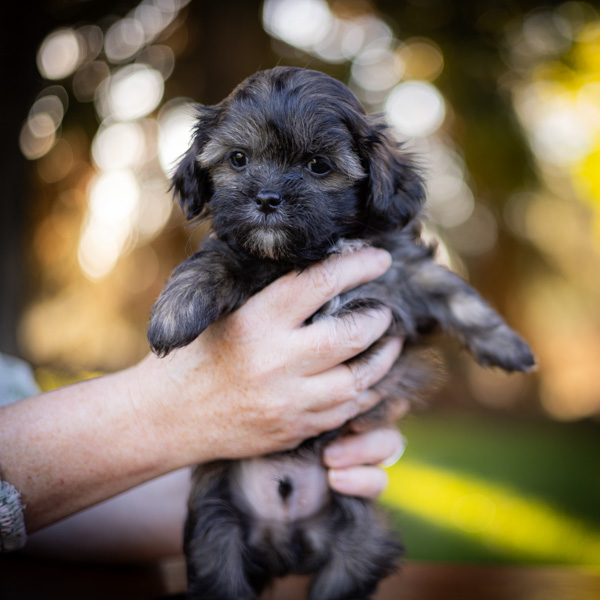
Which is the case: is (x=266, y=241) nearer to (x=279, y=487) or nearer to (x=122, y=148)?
(x=279, y=487)

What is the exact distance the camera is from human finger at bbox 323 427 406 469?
212 cm

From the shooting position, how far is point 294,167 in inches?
70.9

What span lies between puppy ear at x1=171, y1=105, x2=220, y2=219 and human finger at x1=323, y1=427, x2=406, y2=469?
0.95 metres

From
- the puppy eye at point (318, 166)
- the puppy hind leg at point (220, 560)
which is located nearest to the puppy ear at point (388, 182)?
the puppy eye at point (318, 166)

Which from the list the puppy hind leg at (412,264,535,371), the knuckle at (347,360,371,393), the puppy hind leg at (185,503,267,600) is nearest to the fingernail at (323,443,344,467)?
the knuckle at (347,360,371,393)

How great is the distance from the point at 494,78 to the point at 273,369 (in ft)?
22.4

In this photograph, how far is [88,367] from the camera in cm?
743

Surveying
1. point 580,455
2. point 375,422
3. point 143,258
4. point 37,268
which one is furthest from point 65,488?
point 580,455

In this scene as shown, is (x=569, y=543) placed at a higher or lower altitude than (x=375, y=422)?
lower

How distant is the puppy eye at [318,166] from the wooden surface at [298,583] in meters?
1.36

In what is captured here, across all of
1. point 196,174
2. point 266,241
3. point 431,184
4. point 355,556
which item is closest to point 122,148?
point 431,184

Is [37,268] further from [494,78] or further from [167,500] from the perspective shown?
[494,78]

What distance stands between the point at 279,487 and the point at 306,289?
2.25 feet

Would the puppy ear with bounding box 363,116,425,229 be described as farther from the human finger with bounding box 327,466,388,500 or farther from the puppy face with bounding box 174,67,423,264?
the human finger with bounding box 327,466,388,500
